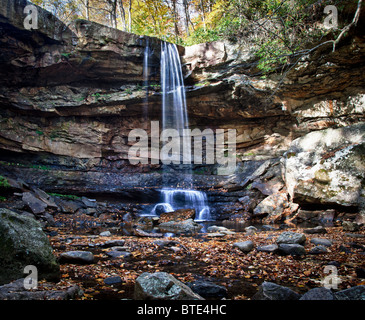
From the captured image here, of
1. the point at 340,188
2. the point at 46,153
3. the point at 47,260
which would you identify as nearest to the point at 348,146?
the point at 340,188

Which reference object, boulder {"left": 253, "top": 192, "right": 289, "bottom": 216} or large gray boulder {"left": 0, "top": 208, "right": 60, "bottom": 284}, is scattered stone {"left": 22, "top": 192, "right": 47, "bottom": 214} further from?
boulder {"left": 253, "top": 192, "right": 289, "bottom": 216}

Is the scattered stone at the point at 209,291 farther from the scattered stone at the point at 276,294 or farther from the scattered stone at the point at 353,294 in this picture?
the scattered stone at the point at 353,294

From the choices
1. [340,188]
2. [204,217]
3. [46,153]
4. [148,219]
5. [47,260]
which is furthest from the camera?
[46,153]

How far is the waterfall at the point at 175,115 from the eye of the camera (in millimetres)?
11625

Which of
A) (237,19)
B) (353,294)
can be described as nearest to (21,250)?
(353,294)

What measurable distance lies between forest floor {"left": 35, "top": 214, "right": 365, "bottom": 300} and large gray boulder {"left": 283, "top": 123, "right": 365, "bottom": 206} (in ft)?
11.3

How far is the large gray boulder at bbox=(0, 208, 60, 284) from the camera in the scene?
2.40 metres

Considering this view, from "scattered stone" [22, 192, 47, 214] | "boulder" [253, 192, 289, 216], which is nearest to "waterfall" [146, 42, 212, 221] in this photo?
"boulder" [253, 192, 289, 216]

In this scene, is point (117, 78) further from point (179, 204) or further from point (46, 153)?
point (179, 204)

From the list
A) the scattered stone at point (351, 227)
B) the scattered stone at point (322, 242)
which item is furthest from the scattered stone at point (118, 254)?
the scattered stone at point (351, 227)

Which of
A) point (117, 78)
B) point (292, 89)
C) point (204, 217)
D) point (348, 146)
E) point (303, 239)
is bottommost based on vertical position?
point (204, 217)

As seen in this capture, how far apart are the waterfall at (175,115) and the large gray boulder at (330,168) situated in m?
4.43

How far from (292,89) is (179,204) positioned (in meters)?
8.89

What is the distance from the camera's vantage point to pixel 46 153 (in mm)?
14219
